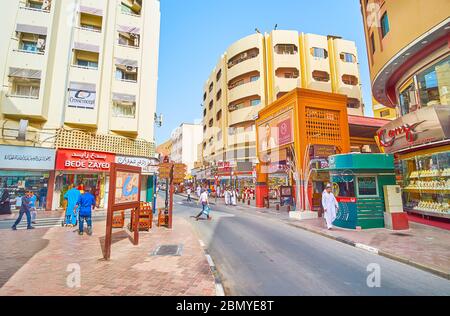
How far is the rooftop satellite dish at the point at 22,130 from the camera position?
16.1 m

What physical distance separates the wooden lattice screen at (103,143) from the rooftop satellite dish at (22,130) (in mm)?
1861

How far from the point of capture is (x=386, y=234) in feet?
29.8

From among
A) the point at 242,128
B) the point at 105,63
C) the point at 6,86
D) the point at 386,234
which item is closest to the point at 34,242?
the point at 386,234

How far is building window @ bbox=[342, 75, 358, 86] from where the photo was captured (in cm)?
3904

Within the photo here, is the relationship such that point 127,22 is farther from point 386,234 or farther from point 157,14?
point 386,234

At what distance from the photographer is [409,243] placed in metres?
7.66

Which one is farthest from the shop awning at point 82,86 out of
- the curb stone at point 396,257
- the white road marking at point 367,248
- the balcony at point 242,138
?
the balcony at point 242,138

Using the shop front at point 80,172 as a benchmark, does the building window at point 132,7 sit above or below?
above

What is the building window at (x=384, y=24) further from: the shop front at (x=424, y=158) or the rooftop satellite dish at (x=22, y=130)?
the rooftop satellite dish at (x=22, y=130)

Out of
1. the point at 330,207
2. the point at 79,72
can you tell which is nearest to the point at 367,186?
the point at 330,207

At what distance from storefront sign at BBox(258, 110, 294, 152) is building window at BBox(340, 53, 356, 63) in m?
28.1

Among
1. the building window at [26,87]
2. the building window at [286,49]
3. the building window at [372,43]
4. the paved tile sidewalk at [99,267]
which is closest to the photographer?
the paved tile sidewalk at [99,267]

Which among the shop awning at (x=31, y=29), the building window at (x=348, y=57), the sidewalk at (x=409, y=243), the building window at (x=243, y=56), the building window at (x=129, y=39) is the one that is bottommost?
the sidewalk at (x=409, y=243)

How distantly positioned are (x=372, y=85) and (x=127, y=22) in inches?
860
